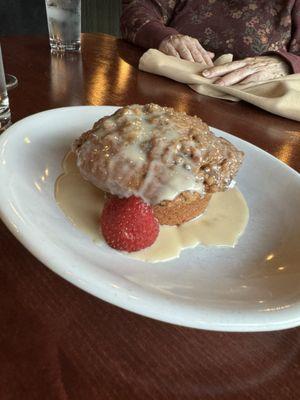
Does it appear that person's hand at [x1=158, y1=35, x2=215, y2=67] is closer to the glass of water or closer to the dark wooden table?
the glass of water

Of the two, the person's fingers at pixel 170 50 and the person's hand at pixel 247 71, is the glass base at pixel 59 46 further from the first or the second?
the person's hand at pixel 247 71

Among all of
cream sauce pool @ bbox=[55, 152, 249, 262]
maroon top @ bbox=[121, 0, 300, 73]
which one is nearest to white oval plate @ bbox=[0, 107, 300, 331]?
cream sauce pool @ bbox=[55, 152, 249, 262]

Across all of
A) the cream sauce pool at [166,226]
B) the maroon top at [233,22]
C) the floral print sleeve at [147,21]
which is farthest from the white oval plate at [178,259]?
the maroon top at [233,22]

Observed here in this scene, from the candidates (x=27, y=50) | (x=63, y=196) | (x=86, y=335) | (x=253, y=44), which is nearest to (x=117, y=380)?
(x=86, y=335)


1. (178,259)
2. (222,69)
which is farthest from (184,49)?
(178,259)

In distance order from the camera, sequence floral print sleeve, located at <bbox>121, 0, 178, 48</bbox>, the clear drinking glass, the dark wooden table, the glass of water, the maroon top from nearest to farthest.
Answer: the dark wooden table
the clear drinking glass
the glass of water
floral print sleeve, located at <bbox>121, 0, 178, 48</bbox>
the maroon top

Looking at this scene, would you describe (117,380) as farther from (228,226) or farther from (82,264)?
(228,226)
